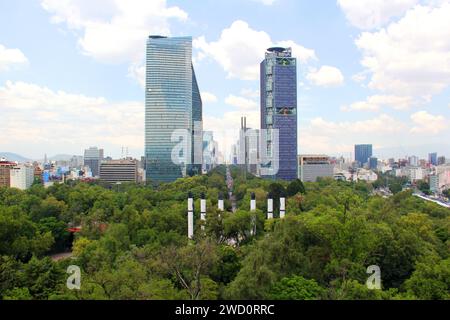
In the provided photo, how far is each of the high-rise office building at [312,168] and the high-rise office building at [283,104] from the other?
6.04 m

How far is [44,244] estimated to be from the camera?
41.0 feet

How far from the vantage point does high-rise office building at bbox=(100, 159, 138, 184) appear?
4431 centimetres

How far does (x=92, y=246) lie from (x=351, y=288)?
744 centimetres

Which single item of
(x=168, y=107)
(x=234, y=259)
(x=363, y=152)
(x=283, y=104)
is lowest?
(x=234, y=259)

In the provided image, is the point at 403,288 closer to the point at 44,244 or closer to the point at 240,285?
the point at 240,285

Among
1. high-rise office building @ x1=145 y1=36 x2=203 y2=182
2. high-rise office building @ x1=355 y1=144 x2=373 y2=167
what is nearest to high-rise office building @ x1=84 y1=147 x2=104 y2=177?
high-rise office building @ x1=145 y1=36 x2=203 y2=182

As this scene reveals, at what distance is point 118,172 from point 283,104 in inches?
777

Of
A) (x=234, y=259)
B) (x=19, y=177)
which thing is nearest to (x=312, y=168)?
(x=19, y=177)

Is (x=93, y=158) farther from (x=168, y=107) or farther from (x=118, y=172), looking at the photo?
(x=168, y=107)

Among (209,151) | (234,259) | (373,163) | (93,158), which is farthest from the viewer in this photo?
(373,163)

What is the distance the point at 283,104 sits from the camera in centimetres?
3734

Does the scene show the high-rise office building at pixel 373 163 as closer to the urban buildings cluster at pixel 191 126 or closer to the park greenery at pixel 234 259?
the urban buildings cluster at pixel 191 126

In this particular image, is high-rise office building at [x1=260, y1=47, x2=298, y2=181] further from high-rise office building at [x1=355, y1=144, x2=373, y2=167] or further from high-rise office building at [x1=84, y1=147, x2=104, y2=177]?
high-rise office building at [x1=355, y1=144, x2=373, y2=167]
